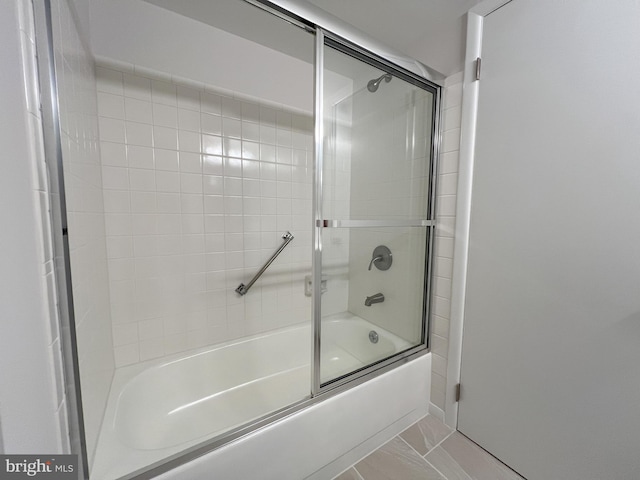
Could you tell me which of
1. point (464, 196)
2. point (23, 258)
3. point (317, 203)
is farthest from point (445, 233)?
point (23, 258)

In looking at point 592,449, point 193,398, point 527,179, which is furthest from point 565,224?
point 193,398

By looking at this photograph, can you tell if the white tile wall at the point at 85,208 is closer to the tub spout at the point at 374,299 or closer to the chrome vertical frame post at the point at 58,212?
the chrome vertical frame post at the point at 58,212

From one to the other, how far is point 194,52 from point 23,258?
4.44 ft

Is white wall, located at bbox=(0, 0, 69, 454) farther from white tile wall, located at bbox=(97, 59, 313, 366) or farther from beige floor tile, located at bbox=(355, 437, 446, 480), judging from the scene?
beige floor tile, located at bbox=(355, 437, 446, 480)

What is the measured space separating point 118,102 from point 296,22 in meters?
0.95

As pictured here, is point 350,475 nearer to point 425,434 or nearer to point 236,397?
point 425,434

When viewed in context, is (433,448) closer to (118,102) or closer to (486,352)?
(486,352)

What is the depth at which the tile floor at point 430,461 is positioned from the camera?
3.51ft

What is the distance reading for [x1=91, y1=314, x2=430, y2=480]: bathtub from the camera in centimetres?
86

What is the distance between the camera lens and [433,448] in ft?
3.92

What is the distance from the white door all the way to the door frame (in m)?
0.03

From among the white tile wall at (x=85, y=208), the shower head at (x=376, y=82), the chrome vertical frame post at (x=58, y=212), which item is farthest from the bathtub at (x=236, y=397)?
the shower head at (x=376, y=82)

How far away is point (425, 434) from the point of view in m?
1.28

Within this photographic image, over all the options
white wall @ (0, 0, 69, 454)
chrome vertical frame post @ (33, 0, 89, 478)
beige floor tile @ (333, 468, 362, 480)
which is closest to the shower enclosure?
chrome vertical frame post @ (33, 0, 89, 478)
